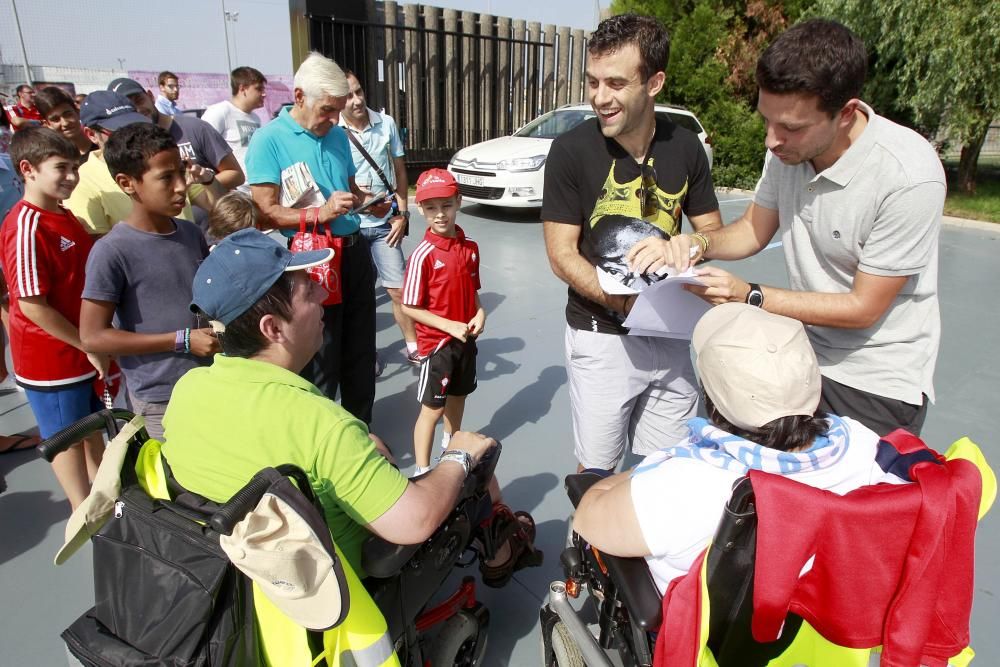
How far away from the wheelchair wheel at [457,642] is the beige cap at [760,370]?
1.05m

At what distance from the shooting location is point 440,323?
2707mm

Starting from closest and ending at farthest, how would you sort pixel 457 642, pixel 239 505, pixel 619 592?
pixel 239 505
pixel 619 592
pixel 457 642

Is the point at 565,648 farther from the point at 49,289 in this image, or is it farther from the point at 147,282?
the point at 49,289

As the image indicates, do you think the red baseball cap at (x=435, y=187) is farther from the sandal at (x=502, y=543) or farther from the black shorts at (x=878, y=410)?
the black shorts at (x=878, y=410)

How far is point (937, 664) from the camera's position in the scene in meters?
1.21

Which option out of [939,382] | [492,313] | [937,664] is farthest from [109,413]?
[939,382]

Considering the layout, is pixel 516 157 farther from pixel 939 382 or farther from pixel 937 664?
pixel 937 664

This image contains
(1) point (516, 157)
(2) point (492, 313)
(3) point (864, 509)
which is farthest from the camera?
(1) point (516, 157)

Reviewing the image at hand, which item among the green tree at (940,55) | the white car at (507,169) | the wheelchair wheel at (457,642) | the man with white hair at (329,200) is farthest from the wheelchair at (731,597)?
the green tree at (940,55)

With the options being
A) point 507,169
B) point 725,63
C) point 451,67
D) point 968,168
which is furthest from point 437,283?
point 968,168

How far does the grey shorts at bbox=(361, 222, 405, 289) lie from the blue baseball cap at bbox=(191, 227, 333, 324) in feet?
8.55

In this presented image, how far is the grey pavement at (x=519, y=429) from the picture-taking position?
85.1 inches

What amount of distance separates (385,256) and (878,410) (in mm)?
3137

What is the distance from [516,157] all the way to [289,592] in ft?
24.7
